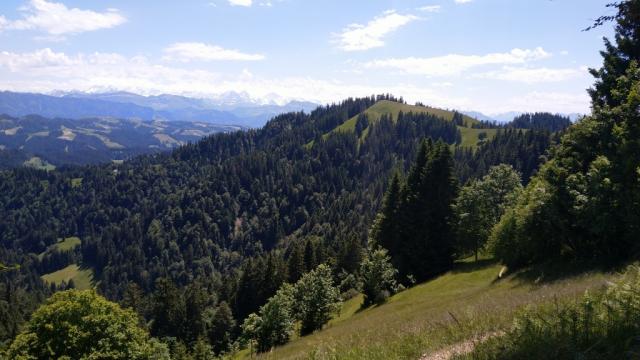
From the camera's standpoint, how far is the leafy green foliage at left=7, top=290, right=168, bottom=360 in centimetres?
3384

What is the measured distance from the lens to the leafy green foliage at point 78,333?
3384 centimetres

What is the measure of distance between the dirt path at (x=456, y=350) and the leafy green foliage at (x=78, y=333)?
104ft

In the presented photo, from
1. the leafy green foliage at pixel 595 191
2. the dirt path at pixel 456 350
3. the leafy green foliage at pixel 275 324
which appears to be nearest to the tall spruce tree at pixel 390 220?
the leafy green foliage at pixel 595 191

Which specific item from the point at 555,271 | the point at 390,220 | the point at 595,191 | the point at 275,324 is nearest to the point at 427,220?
the point at 390,220

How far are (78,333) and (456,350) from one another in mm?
33295

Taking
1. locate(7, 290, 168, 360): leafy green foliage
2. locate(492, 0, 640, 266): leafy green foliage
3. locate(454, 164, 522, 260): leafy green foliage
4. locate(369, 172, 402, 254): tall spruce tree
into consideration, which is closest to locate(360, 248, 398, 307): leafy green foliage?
locate(454, 164, 522, 260): leafy green foliage

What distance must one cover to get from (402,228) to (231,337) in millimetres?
46558

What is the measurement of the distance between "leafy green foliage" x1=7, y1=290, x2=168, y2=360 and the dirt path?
3160 centimetres

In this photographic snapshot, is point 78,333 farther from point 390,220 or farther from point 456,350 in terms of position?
point 390,220

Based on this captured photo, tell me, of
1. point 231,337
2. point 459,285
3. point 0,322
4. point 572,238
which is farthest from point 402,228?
point 0,322

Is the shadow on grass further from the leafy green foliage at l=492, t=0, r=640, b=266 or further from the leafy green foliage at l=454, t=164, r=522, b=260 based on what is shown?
the leafy green foliage at l=454, t=164, r=522, b=260

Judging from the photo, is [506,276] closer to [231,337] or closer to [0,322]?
[231,337]

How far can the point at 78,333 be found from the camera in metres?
Result: 34.4

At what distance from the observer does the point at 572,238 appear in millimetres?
33656
